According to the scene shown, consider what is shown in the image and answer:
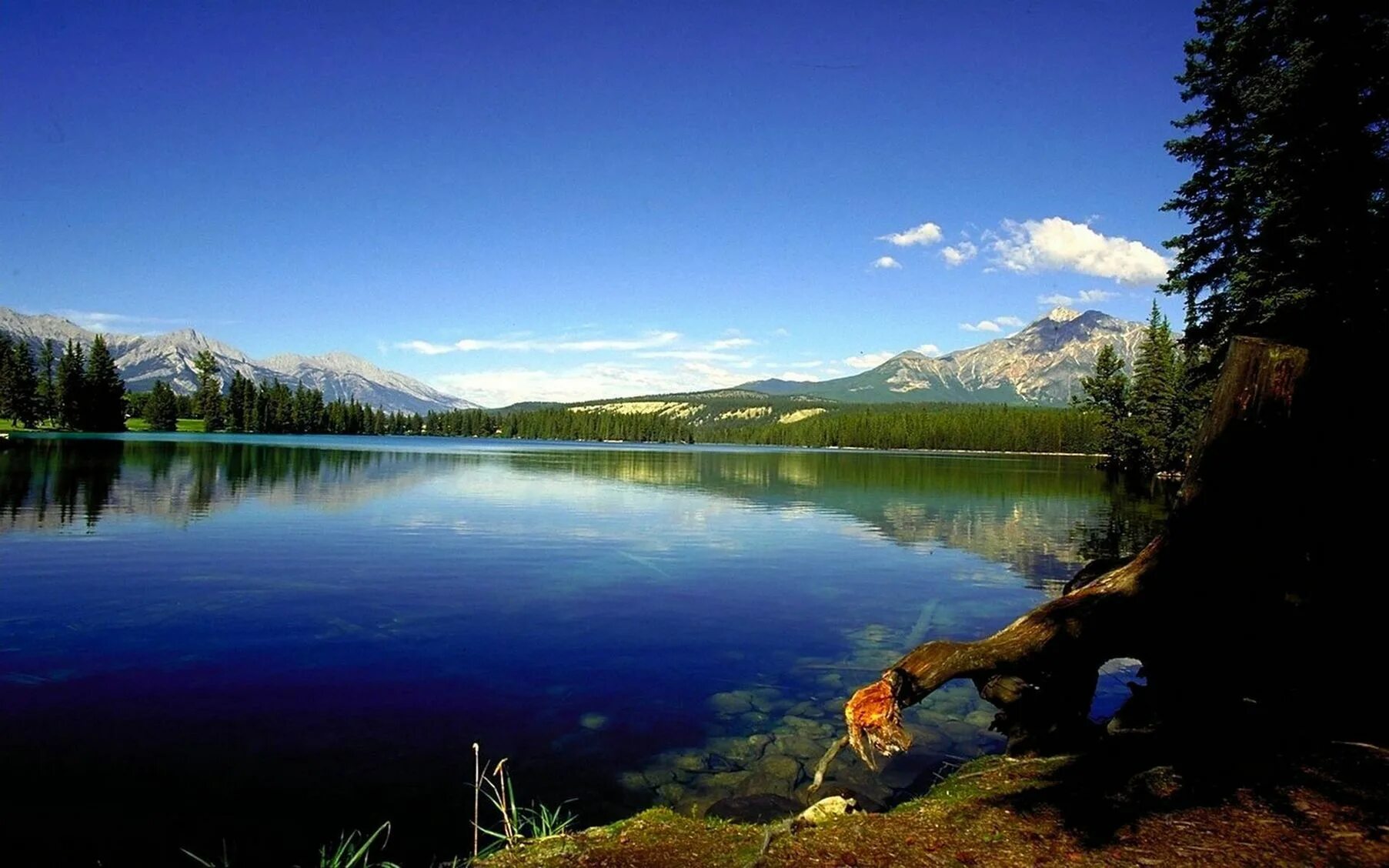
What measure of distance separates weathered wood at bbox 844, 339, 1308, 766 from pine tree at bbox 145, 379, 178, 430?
8590 inches

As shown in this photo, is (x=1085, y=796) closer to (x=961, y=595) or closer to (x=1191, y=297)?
(x=961, y=595)

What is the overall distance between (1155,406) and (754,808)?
105 metres

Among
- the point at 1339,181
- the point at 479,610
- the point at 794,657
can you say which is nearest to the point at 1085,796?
the point at 794,657

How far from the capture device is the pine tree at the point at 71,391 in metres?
150

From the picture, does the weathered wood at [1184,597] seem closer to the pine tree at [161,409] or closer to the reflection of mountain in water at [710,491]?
the reflection of mountain in water at [710,491]

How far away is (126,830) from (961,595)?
68.1 feet

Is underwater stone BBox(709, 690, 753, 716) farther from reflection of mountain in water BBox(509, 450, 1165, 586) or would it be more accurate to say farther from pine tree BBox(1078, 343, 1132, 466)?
pine tree BBox(1078, 343, 1132, 466)

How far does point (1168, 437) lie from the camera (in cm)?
8600

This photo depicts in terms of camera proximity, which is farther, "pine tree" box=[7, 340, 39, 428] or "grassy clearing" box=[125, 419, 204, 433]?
"grassy clearing" box=[125, 419, 204, 433]

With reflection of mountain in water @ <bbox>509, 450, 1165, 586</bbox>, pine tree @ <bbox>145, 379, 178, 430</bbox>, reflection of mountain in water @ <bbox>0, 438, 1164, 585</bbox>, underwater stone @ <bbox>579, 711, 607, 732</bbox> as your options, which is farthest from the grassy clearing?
underwater stone @ <bbox>579, 711, 607, 732</bbox>

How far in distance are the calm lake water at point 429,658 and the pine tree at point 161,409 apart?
171 m

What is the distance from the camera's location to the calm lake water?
383 inches

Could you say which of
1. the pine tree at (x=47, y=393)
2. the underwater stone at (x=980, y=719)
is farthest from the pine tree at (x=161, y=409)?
the underwater stone at (x=980, y=719)

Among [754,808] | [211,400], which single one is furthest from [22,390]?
[754,808]
